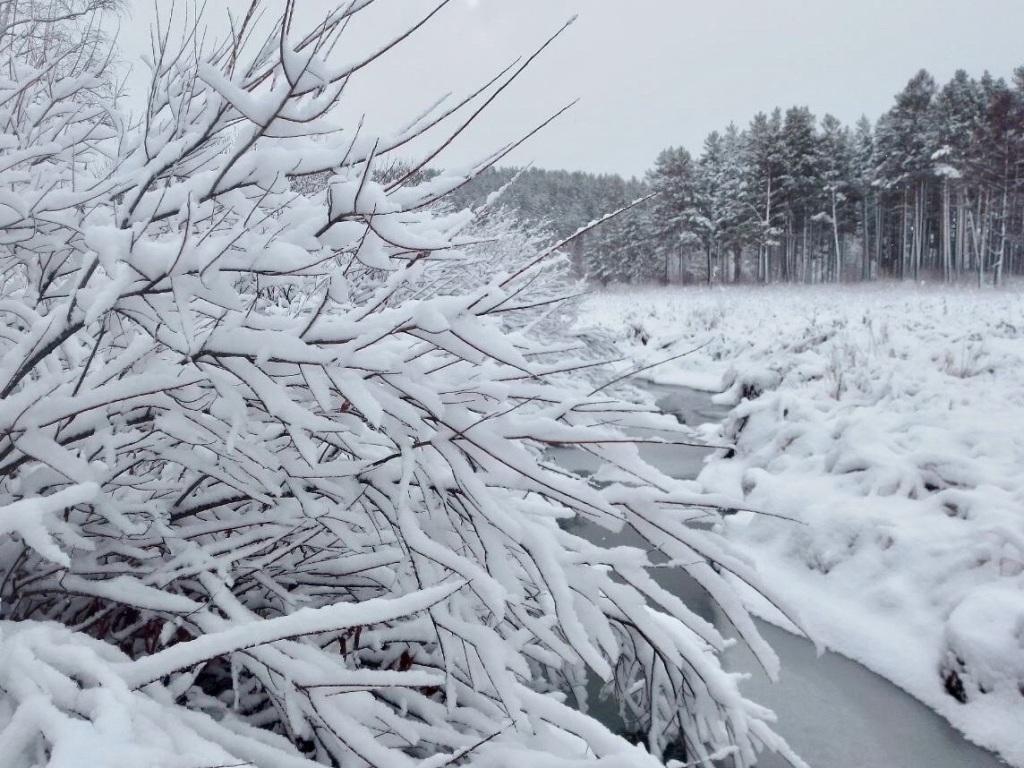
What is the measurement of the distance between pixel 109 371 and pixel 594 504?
819 mm

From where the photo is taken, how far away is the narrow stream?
291cm

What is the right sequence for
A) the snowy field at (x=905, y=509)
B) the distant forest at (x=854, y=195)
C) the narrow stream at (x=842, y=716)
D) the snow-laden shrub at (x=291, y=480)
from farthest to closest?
the distant forest at (x=854, y=195)
the snowy field at (x=905, y=509)
the narrow stream at (x=842, y=716)
the snow-laden shrub at (x=291, y=480)

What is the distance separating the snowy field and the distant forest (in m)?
27.7

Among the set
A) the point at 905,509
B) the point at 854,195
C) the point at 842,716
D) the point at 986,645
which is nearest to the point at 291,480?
the point at 842,716

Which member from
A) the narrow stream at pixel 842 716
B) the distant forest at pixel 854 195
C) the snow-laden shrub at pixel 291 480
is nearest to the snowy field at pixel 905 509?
the narrow stream at pixel 842 716

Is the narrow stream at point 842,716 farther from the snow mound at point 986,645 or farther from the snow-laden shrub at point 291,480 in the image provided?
the snow-laden shrub at point 291,480

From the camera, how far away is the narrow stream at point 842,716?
291cm

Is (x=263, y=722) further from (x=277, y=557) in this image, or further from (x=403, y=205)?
(x=403, y=205)

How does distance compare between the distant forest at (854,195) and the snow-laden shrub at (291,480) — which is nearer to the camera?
the snow-laden shrub at (291,480)

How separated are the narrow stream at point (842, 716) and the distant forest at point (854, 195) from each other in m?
31.7

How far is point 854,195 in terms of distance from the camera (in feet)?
139

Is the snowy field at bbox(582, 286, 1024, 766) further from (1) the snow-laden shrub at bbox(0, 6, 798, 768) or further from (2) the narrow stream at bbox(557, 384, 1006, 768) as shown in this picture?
(1) the snow-laden shrub at bbox(0, 6, 798, 768)

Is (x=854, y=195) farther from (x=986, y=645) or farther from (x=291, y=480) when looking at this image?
(x=291, y=480)

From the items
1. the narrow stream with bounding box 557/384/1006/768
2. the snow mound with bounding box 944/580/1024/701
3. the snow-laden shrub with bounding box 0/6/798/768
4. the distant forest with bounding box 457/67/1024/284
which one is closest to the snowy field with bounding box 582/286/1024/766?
the snow mound with bounding box 944/580/1024/701
